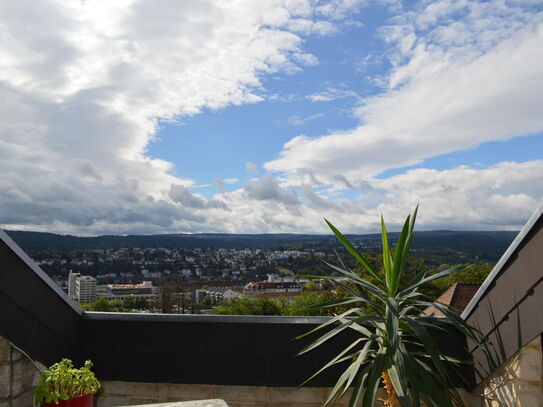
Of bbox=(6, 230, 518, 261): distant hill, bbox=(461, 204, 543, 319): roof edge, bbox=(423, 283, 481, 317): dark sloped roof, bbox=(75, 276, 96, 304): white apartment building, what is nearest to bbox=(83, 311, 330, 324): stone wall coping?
bbox=(461, 204, 543, 319): roof edge

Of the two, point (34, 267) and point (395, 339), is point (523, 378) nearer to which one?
point (395, 339)

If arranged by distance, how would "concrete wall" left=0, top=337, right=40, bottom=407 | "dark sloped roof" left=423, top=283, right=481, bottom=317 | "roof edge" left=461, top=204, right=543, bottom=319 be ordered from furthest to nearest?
"dark sloped roof" left=423, top=283, right=481, bottom=317 < "concrete wall" left=0, top=337, right=40, bottom=407 < "roof edge" left=461, top=204, right=543, bottom=319

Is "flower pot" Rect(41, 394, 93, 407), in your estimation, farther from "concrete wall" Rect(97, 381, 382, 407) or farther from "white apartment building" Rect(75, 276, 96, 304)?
"white apartment building" Rect(75, 276, 96, 304)

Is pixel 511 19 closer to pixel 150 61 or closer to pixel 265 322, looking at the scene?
pixel 265 322

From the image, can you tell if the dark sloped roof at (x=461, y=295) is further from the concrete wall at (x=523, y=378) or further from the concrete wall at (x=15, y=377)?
the concrete wall at (x=15, y=377)

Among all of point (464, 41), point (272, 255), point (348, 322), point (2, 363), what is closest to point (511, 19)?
point (464, 41)

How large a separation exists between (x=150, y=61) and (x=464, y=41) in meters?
4.06

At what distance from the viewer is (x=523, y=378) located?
2.03 m

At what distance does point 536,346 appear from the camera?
2.02m

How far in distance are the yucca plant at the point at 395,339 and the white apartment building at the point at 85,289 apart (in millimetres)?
33132

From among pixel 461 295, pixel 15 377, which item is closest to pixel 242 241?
pixel 461 295

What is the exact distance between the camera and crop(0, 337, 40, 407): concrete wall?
2254 mm

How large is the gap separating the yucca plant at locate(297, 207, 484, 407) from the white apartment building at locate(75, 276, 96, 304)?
33.1 metres

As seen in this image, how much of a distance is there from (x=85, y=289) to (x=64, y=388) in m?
34.9
